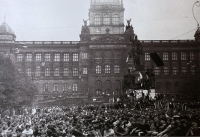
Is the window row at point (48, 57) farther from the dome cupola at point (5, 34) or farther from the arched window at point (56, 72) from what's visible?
the dome cupola at point (5, 34)

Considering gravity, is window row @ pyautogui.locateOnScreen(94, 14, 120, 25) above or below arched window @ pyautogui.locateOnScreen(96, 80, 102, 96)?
above

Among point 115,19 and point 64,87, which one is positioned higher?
point 115,19

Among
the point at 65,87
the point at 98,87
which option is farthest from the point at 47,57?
the point at 98,87

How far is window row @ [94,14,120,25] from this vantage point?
57844 mm

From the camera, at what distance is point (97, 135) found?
11.0 metres

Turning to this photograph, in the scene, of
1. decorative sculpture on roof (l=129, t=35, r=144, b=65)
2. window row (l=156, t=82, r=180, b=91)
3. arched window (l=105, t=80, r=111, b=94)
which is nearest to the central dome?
arched window (l=105, t=80, r=111, b=94)

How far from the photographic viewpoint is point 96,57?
55000 millimetres

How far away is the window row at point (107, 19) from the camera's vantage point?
5784 cm

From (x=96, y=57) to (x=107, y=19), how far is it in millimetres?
9108

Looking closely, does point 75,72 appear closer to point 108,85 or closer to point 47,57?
point 47,57

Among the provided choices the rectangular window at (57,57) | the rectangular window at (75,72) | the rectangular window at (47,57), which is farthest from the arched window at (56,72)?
the rectangular window at (75,72)

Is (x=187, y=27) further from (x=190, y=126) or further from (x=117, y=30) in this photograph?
(x=117, y=30)

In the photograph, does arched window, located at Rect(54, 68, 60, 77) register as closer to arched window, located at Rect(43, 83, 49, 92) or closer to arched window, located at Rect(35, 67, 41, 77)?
arched window, located at Rect(43, 83, 49, 92)

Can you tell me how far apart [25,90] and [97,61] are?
25.4m
